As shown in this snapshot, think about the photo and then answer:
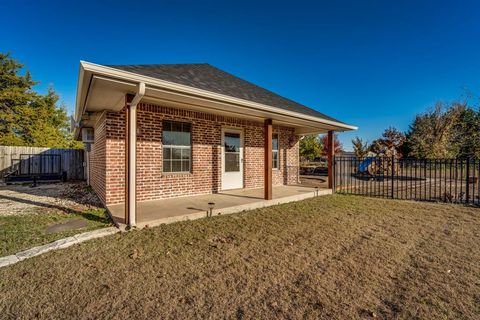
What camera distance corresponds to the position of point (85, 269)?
2.57 m

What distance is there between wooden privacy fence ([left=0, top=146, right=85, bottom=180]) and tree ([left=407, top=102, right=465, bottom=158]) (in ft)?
73.7

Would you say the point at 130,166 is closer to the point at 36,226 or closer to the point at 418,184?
the point at 36,226

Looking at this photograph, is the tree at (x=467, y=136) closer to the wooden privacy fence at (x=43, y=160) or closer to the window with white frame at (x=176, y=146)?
the window with white frame at (x=176, y=146)

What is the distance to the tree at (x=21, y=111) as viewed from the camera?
16.9m

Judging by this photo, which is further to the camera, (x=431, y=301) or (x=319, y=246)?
(x=319, y=246)

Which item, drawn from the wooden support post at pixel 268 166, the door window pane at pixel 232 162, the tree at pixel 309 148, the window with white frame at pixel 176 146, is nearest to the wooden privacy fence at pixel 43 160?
the window with white frame at pixel 176 146

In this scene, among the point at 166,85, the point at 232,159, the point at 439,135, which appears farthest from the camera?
the point at 439,135

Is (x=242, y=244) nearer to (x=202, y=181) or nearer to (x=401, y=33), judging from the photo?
(x=202, y=181)

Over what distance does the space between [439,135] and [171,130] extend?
18.7 m

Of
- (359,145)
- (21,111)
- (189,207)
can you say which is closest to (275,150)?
(189,207)

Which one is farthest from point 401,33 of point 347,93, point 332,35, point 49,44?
point 49,44

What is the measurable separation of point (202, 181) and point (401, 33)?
1028 centimetres

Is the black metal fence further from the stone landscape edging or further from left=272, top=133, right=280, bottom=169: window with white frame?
the stone landscape edging

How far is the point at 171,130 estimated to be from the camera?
625 cm
